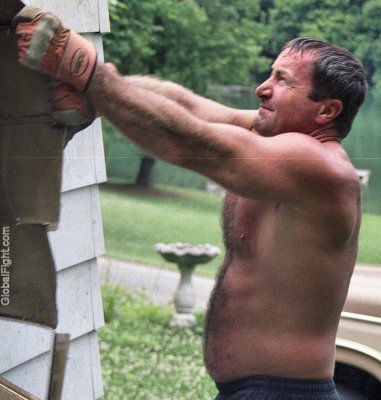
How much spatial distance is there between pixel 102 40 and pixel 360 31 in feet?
1.75

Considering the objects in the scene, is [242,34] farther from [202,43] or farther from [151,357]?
[151,357]

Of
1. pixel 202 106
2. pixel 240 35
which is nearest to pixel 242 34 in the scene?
pixel 240 35

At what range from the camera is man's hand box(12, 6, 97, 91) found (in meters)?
1.88

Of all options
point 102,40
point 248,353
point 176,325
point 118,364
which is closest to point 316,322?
point 248,353

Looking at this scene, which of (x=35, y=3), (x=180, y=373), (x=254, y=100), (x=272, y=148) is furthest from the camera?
(x=180, y=373)

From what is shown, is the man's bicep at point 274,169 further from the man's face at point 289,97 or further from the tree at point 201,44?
the tree at point 201,44

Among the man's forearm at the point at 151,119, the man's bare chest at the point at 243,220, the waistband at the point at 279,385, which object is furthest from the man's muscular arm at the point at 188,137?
the waistband at the point at 279,385

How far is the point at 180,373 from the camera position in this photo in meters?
2.39

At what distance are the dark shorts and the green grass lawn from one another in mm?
222

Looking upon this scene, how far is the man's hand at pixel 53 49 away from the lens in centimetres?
188

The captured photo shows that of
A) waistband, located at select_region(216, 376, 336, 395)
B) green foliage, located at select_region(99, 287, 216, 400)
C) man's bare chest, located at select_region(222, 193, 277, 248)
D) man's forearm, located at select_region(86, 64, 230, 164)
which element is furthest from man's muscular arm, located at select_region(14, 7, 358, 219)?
green foliage, located at select_region(99, 287, 216, 400)

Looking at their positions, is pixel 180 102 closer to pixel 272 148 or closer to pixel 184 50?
pixel 184 50

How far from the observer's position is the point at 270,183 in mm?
1948
